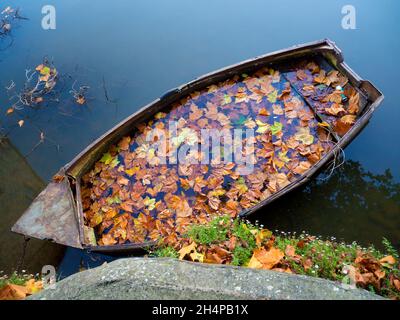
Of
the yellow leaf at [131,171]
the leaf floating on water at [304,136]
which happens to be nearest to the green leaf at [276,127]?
the leaf floating on water at [304,136]

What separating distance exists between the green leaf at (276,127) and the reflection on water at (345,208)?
2.48ft

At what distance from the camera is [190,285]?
7.63 ft

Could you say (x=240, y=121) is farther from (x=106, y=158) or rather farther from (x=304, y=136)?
(x=106, y=158)

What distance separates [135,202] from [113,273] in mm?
1657

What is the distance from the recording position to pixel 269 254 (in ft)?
10.2

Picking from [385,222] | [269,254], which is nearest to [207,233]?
[269,254]

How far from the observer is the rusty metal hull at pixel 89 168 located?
11.8ft

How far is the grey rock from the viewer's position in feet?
7.47

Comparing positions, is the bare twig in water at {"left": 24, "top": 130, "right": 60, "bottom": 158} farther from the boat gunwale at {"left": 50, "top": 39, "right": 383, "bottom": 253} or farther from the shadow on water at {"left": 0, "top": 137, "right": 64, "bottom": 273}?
the boat gunwale at {"left": 50, "top": 39, "right": 383, "bottom": 253}

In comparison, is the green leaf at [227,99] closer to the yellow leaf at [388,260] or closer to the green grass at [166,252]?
the green grass at [166,252]

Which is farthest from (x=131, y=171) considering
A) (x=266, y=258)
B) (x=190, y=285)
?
(x=190, y=285)

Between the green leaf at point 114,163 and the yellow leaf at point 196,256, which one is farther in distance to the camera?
the green leaf at point 114,163

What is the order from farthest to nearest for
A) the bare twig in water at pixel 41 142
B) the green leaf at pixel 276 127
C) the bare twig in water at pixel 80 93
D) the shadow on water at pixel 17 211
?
the bare twig in water at pixel 80 93, the bare twig in water at pixel 41 142, the green leaf at pixel 276 127, the shadow on water at pixel 17 211

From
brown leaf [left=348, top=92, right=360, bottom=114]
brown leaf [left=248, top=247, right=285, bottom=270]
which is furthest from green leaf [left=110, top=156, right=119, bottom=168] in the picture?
brown leaf [left=348, top=92, right=360, bottom=114]
